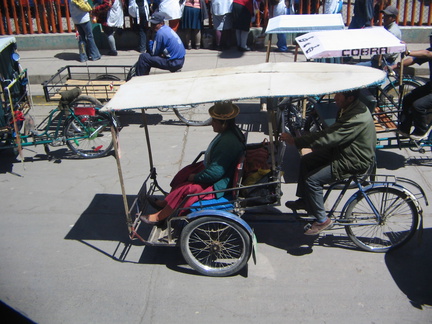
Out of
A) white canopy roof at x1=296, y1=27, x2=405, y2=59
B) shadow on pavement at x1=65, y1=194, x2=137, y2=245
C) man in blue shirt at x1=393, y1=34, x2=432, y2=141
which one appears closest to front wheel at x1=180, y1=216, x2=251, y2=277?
shadow on pavement at x1=65, y1=194, x2=137, y2=245

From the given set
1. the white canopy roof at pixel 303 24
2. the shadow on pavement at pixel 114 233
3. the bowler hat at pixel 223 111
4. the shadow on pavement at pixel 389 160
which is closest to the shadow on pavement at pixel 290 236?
the shadow on pavement at pixel 114 233

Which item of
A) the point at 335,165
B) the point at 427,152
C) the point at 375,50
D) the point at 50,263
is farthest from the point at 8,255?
the point at 427,152

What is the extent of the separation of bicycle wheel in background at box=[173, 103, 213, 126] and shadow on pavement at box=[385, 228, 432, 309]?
426 centimetres

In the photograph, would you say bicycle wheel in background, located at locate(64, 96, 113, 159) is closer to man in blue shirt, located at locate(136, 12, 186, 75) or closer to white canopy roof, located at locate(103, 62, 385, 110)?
man in blue shirt, located at locate(136, 12, 186, 75)

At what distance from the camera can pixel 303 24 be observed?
25.5 feet

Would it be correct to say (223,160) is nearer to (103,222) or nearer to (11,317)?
(103,222)

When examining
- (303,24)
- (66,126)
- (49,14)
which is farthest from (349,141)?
(49,14)

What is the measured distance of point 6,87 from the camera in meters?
6.80

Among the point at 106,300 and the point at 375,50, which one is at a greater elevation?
the point at 375,50

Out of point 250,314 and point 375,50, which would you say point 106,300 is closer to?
point 250,314

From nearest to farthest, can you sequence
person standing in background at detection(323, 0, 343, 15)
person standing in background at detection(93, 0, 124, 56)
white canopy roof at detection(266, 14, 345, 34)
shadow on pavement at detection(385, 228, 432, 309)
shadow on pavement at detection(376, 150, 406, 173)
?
shadow on pavement at detection(385, 228, 432, 309), shadow on pavement at detection(376, 150, 406, 173), white canopy roof at detection(266, 14, 345, 34), person standing in background at detection(93, 0, 124, 56), person standing in background at detection(323, 0, 343, 15)

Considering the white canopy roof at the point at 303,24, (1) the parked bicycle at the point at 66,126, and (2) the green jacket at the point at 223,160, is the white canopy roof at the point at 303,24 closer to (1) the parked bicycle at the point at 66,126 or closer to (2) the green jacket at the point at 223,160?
(1) the parked bicycle at the point at 66,126

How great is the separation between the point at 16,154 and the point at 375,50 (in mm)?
5345

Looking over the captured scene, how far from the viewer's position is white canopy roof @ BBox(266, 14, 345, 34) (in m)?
7.62
